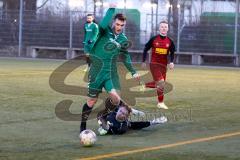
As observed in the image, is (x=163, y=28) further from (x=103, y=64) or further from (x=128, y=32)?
(x=128, y=32)

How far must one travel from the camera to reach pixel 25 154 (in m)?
7.95

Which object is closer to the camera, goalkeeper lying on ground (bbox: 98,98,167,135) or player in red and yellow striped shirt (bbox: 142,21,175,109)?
goalkeeper lying on ground (bbox: 98,98,167,135)

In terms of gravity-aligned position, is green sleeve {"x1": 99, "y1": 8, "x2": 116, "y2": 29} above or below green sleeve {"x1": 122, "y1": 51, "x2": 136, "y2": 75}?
above

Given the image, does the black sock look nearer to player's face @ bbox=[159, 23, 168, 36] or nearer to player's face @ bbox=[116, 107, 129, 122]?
player's face @ bbox=[116, 107, 129, 122]

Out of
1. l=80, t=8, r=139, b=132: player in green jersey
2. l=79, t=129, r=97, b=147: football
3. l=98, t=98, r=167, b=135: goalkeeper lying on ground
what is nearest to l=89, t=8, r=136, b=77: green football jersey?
l=80, t=8, r=139, b=132: player in green jersey

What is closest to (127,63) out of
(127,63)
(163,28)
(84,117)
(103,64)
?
(127,63)

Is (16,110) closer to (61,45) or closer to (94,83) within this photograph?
(94,83)

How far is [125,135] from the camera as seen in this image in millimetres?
9734

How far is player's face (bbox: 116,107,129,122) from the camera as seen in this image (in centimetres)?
988

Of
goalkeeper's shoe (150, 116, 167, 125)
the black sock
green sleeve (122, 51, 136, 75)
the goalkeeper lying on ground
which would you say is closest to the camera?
the black sock

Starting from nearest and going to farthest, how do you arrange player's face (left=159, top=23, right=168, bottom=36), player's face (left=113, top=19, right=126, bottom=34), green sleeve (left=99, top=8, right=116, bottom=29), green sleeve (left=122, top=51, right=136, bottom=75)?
green sleeve (left=99, top=8, right=116, bottom=29) → player's face (left=113, top=19, right=126, bottom=34) → green sleeve (left=122, top=51, right=136, bottom=75) → player's face (left=159, top=23, right=168, bottom=36)

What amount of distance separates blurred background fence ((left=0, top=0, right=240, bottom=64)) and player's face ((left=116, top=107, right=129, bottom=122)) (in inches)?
1072

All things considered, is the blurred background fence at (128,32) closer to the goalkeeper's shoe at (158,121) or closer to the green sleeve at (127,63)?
the goalkeeper's shoe at (158,121)

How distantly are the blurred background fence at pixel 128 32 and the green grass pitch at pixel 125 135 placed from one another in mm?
20372
